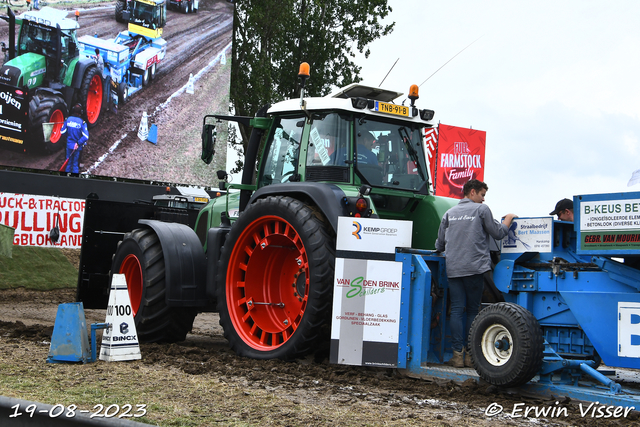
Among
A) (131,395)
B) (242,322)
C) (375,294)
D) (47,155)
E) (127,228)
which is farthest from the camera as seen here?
(47,155)

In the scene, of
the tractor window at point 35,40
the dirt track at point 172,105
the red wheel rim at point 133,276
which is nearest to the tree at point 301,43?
the dirt track at point 172,105

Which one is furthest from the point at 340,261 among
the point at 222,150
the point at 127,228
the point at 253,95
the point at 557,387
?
the point at 222,150

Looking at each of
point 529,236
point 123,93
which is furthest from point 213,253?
point 123,93

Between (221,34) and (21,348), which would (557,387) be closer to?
(21,348)

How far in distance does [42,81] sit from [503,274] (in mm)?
19289

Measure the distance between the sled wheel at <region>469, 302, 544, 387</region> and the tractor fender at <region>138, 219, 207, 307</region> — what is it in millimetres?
3368

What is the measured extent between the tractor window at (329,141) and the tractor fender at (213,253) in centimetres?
139

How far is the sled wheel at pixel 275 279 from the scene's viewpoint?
647 centimetres

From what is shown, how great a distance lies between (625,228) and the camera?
507cm

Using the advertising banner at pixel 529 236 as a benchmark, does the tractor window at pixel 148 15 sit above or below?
above

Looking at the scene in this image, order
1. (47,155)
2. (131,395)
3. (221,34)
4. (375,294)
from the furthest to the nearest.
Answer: (221,34) → (47,155) → (375,294) → (131,395)

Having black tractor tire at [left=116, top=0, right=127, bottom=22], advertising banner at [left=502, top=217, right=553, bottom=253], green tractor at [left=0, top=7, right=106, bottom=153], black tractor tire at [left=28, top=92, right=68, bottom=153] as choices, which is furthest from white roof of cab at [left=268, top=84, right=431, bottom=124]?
black tractor tire at [left=116, top=0, right=127, bottom=22]

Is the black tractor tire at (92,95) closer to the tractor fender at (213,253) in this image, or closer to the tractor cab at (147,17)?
the tractor cab at (147,17)

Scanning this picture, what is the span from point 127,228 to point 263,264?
3074 millimetres
